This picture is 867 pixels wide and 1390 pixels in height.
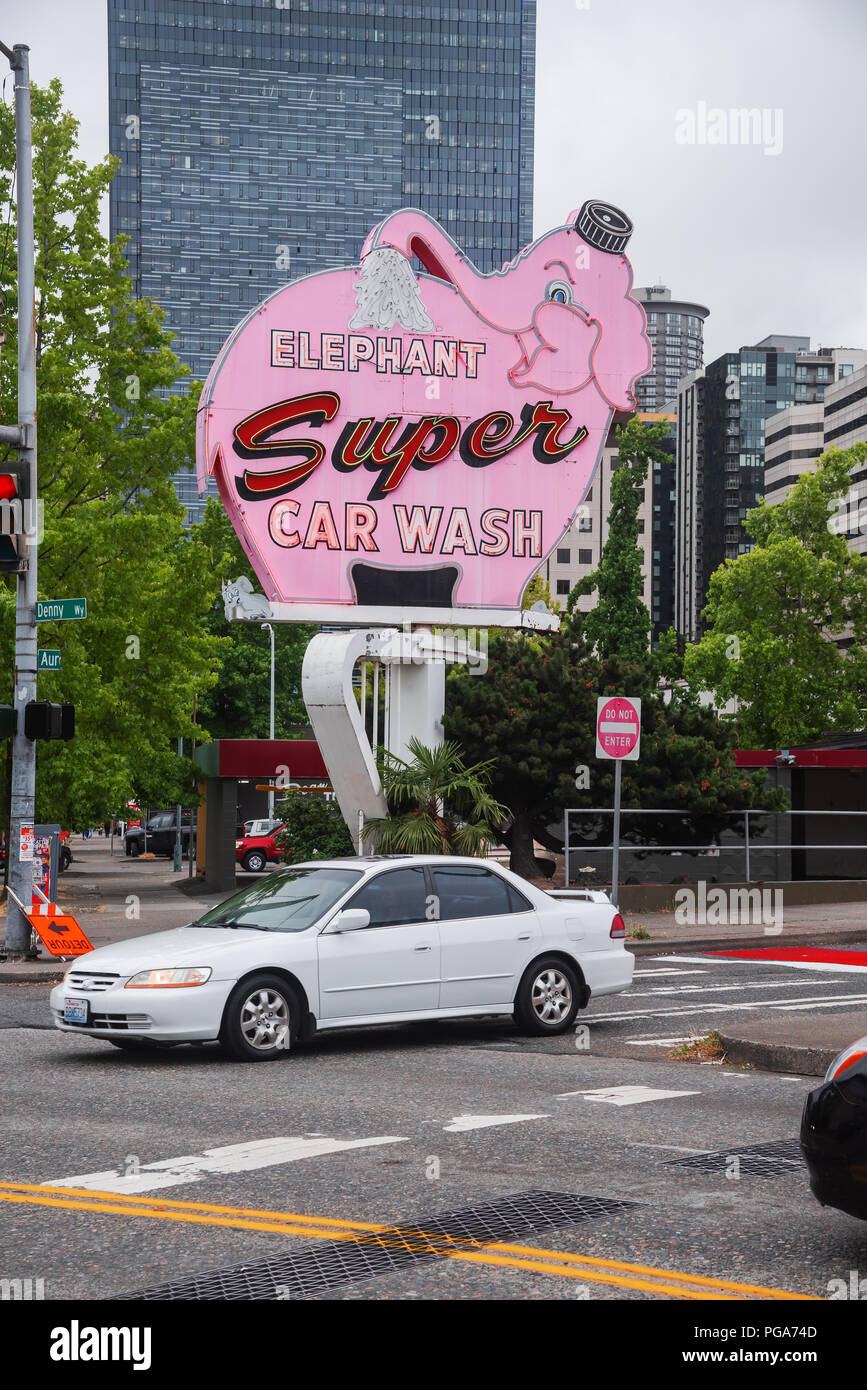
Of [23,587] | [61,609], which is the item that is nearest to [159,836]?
[23,587]

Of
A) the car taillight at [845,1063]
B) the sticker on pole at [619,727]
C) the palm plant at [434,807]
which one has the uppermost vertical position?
the sticker on pole at [619,727]

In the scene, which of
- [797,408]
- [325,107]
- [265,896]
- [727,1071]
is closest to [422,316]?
[265,896]

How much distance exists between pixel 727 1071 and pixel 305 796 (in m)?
17.0

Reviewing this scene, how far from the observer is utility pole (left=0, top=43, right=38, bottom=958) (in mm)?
19359

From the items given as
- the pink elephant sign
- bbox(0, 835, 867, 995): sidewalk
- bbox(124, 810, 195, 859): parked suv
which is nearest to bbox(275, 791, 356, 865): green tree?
bbox(0, 835, 867, 995): sidewalk

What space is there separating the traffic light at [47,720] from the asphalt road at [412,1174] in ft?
22.4

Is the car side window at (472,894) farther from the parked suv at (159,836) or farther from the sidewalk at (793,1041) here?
the parked suv at (159,836)

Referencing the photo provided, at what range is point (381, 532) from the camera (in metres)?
A: 23.6

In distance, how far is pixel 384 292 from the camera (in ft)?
77.8

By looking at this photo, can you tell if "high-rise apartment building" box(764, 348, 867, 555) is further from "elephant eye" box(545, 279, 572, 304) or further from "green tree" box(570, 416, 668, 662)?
"elephant eye" box(545, 279, 572, 304)

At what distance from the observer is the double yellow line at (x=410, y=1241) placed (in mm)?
5871

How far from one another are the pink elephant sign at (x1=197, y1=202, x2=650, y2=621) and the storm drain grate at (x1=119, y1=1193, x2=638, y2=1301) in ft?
54.0

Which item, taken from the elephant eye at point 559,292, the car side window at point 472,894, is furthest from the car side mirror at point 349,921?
the elephant eye at point 559,292
